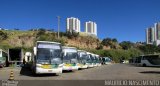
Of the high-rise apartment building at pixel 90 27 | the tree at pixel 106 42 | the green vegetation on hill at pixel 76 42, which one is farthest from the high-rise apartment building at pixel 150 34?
the high-rise apartment building at pixel 90 27

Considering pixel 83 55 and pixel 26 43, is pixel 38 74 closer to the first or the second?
pixel 83 55

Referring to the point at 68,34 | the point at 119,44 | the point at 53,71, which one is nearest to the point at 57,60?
the point at 53,71

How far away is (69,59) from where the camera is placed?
3656 cm

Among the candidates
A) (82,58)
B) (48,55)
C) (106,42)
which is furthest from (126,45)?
(48,55)

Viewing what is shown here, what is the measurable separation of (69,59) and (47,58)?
7.95m

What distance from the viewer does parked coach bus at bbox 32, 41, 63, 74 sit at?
28.2 m

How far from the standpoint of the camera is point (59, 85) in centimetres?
1927

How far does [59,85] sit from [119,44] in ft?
528

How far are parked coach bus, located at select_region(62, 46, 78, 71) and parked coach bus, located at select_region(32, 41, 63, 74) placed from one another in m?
6.20

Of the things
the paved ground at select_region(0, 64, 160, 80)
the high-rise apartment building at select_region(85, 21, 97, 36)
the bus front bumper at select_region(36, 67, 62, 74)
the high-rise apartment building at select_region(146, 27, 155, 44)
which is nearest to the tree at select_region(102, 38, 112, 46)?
the high-rise apartment building at select_region(146, 27, 155, 44)

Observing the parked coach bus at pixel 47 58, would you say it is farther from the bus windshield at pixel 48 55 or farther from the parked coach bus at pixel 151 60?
the parked coach bus at pixel 151 60

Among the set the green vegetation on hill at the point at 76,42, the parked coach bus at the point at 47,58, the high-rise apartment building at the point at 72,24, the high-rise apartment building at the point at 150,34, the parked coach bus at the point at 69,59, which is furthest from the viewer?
the high-rise apartment building at the point at 150,34

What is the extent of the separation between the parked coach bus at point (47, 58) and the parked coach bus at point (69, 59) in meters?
6.20

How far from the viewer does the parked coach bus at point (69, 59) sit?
3599 centimetres
